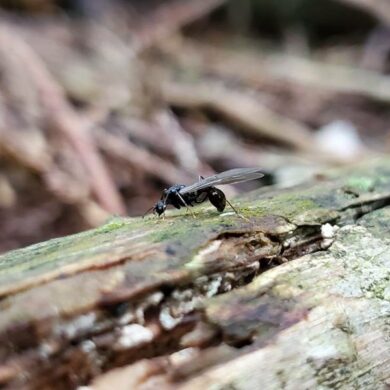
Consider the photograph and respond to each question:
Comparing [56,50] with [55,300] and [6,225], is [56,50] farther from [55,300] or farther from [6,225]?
[55,300]

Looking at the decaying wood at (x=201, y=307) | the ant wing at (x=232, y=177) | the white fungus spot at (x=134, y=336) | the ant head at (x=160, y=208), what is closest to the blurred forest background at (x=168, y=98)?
the ant wing at (x=232, y=177)

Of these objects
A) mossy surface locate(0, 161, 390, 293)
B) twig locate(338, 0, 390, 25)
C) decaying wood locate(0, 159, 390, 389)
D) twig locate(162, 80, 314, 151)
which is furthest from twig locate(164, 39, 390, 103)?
decaying wood locate(0, 159, 390, 389)

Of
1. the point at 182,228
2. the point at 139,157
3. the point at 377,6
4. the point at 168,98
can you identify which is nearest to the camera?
the point at 182,228

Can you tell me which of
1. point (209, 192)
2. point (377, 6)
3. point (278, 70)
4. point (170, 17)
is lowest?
point (209, 192)

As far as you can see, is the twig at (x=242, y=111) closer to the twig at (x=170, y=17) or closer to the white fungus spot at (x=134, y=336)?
the twig at (x=170, y=17)

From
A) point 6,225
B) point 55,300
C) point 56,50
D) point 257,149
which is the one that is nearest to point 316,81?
point 257,149

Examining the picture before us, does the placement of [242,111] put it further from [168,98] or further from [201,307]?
[201,307]

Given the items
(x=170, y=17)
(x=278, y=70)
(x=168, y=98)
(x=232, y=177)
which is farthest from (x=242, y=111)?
(x=232, y=177)
